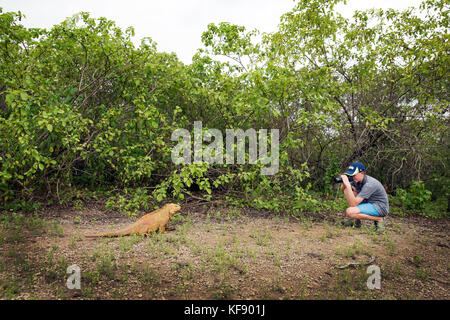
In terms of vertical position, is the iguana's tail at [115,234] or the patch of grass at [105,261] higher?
the iguana's tail at [115,234]

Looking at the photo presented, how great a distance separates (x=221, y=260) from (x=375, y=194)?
95.6 inches

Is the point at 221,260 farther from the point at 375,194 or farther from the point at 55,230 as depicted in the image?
the point at 55,230

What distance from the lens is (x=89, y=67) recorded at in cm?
631

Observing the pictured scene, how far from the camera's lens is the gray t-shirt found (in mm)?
4461

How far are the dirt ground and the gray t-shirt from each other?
0.57 metres

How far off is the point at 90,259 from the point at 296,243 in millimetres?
2743

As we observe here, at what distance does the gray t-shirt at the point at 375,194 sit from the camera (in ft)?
14.6

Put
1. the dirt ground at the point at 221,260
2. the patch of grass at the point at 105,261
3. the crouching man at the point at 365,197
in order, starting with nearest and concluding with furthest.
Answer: the dirt ground at the point at 221,260 → the patch of grass at the point at 105,261 → the crouching man at the point at 365,197

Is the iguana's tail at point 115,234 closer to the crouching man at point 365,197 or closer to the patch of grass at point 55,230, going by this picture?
the patch of grass at point 55,230

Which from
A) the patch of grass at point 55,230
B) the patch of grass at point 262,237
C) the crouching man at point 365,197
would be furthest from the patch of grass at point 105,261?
the crouching man at point 365,197

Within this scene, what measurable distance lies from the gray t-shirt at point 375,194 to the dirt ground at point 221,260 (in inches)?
22.6

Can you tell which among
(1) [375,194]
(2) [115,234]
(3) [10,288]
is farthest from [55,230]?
(1) [375,194]

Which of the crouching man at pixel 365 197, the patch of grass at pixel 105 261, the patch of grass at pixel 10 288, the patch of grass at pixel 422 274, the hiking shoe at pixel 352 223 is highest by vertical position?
the crouching man at pixel 365 197

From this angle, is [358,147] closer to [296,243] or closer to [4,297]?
[296,243]
